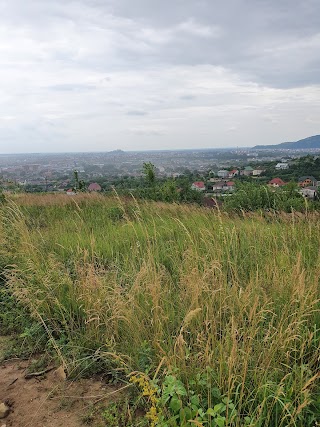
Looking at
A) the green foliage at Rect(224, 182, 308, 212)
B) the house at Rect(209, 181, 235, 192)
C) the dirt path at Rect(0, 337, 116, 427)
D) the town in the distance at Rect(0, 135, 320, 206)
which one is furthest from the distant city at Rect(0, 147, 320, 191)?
the dirt path at Rect(0, 337, 116, 427)

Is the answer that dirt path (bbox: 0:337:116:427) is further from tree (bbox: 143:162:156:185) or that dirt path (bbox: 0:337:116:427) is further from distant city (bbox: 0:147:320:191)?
tree (bbox: 143:162:156:185)

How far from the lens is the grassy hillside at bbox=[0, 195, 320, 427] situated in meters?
1.73

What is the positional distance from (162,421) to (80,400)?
2.69 ft

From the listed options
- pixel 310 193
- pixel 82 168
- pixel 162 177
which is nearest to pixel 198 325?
pixel 310 193

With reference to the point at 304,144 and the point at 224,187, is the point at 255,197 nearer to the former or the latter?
the point at 224,187

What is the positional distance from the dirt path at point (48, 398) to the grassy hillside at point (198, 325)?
0.48ft

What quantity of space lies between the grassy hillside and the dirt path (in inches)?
5.8

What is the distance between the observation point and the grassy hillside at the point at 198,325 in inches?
68.1

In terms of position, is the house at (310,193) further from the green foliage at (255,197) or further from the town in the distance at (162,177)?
the green foliage at (255,197)

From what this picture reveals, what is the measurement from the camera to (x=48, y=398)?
221 centimetres

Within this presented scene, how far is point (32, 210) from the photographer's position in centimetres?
888

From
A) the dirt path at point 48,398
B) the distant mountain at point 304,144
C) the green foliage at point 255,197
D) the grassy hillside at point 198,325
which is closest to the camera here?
the grassy hillside at point 198,325

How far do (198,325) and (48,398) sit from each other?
117cm

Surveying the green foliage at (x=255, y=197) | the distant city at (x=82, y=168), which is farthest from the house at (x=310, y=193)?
the distant city at (x=82, y=168)
